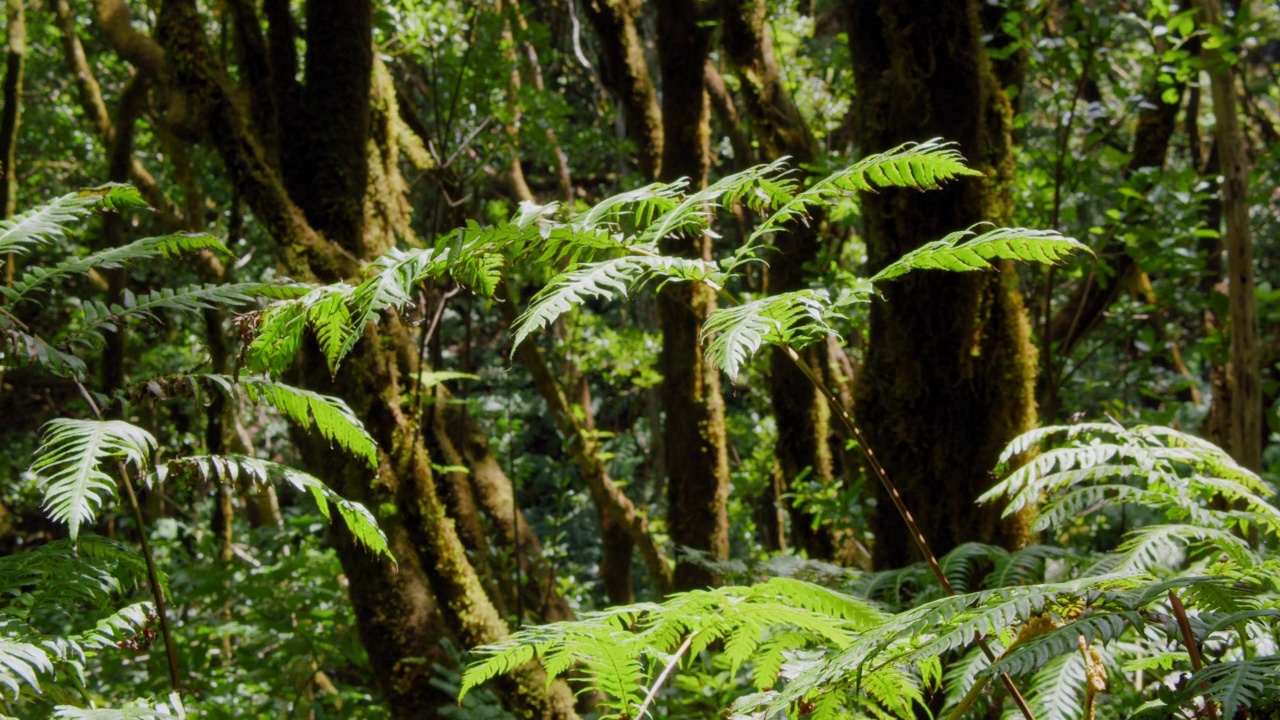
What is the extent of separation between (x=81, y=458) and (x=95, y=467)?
0.02 meters

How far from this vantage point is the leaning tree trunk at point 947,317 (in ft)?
7.70

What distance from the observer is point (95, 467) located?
114 cm

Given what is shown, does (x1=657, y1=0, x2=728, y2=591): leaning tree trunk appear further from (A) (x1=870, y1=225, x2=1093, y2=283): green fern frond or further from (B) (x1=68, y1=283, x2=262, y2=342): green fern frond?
(A) (x1=870, y1=225, x2=1093, y2=283): green fern frond

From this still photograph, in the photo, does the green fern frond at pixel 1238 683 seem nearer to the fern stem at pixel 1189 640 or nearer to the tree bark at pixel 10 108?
the fern stem at pixel 1189 640

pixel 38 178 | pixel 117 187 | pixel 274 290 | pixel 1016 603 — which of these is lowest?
pixel 1016 603

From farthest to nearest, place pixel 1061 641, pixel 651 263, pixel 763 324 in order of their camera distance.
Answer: pixel 651 263 → pixel 763 324 → pixel 1061 641

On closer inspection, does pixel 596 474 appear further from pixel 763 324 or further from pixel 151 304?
pixel 763 324

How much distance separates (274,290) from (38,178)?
23.6ft

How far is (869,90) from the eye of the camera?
2561 millimetres

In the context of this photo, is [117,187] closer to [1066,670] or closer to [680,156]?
[1066,670]

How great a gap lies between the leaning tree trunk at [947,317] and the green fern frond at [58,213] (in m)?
1.76

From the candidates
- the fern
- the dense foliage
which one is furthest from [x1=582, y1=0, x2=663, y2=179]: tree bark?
the fern

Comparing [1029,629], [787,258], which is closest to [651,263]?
[1029,629]

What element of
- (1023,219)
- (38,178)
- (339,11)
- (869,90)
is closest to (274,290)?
(869,90)
